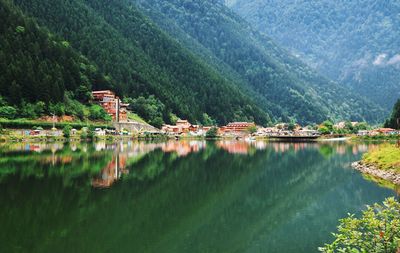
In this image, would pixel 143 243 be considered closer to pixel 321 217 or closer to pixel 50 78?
pixel 321 217

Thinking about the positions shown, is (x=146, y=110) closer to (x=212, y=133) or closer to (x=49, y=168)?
(x=212, y=133)

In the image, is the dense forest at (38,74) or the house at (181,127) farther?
the house at (181,127)

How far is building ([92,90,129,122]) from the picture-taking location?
148 meters

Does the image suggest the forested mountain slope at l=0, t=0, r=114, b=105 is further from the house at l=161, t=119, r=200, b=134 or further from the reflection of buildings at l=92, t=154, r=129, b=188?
the reflection of buildings at l=92, t=154, r=129, b=188

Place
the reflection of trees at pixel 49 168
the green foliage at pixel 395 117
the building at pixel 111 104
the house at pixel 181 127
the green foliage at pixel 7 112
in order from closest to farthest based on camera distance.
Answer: the reflection of trees at pixel 49 168, the green foliage at pixel 7 112, the green foliage at pixel 395 117, the building at pixel 111 104, the house at pixel 181 127

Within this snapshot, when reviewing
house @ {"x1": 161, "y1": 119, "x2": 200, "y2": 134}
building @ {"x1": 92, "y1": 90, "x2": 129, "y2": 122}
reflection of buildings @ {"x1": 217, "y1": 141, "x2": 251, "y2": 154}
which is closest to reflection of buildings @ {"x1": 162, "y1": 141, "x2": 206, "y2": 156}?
reflection of buildings @ {"x1": 217, "y1": 141, "x2": 251, "y2": 154}

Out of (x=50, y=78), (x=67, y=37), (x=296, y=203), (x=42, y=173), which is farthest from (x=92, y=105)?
(x=296, y=203)

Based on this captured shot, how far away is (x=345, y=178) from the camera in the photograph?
4416 cm

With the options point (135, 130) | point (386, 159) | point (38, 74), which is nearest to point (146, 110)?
point (135, 130)

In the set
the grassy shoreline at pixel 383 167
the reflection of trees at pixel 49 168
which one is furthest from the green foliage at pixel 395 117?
the reflection of trees at pixel 49 168

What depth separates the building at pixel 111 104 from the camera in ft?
484

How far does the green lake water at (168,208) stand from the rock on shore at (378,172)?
1.65 m

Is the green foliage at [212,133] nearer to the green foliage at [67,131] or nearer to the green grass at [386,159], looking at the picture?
the green foliage at [67,131]

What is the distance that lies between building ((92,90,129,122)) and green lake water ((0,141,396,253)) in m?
99.5
